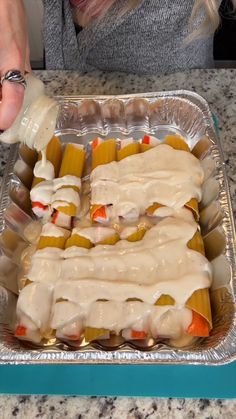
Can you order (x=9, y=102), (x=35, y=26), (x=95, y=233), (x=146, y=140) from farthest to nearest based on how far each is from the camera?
1. (x=35, y=26)
2. (x=146, y=140)
3. (x=95, y=233)
4. (x=9, y=102)

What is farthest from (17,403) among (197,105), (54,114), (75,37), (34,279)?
(75,37)

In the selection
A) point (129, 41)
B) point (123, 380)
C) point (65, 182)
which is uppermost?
point (129, 41)

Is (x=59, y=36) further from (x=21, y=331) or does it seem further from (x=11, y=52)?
(x=21, y=331)

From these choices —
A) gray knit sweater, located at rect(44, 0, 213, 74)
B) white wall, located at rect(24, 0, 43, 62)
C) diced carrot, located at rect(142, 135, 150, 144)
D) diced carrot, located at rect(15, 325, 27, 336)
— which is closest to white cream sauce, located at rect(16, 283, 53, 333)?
diced carrot, located at rect(15, 325, 27, 336)

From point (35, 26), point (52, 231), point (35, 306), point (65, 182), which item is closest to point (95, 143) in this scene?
point (65, 182)

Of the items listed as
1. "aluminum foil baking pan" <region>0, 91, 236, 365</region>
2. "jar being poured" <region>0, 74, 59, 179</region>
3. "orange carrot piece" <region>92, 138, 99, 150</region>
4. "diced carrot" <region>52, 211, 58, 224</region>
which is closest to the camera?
"aluminum foil baking pan" <region>0, 91, 236, 365</region>

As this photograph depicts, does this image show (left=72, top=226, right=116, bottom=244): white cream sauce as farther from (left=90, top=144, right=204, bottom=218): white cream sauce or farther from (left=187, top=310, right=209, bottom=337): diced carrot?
(left=187, top=310, right=209, bottom=337): diced carrot

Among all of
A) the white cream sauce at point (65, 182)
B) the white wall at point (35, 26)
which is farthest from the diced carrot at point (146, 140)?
the white wall at point (35, 26)
